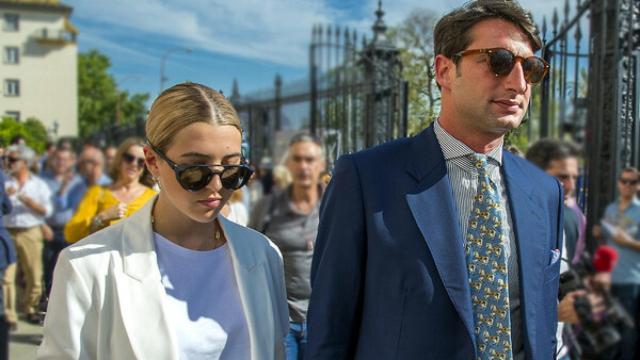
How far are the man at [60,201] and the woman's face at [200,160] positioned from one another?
5.26 metres

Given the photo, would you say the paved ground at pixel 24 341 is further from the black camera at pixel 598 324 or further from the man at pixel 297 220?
the black camera at pixel 598 324

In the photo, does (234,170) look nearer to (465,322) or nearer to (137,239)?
(137,239)

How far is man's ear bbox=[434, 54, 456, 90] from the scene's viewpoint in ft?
6.12

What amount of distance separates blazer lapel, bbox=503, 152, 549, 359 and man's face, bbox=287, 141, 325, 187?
2.19 m

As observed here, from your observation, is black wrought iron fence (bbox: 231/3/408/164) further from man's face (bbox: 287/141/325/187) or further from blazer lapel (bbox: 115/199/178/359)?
blazer lapel (bbox: 115/199/178/359)

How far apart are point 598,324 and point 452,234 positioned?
0.46m

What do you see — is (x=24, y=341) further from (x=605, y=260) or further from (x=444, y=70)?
(x=605, y=260)


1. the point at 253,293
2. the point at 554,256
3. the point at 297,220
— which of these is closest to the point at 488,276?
the point at 554,256

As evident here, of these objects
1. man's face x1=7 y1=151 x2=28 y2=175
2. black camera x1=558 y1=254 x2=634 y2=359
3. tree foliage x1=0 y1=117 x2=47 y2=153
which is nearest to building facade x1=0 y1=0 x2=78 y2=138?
tree foliage x1=0 y1=117 x2=47 y2=153

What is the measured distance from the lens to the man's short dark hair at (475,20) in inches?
70.9

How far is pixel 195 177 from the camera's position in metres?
1.82

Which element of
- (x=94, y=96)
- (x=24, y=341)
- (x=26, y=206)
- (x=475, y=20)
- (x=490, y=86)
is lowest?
(x=24, y=341)

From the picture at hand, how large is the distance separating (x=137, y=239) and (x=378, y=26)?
3.28 metres

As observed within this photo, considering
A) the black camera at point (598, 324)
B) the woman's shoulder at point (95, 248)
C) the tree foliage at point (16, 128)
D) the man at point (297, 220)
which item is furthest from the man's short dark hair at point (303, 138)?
the black camera at point (598, 324)
